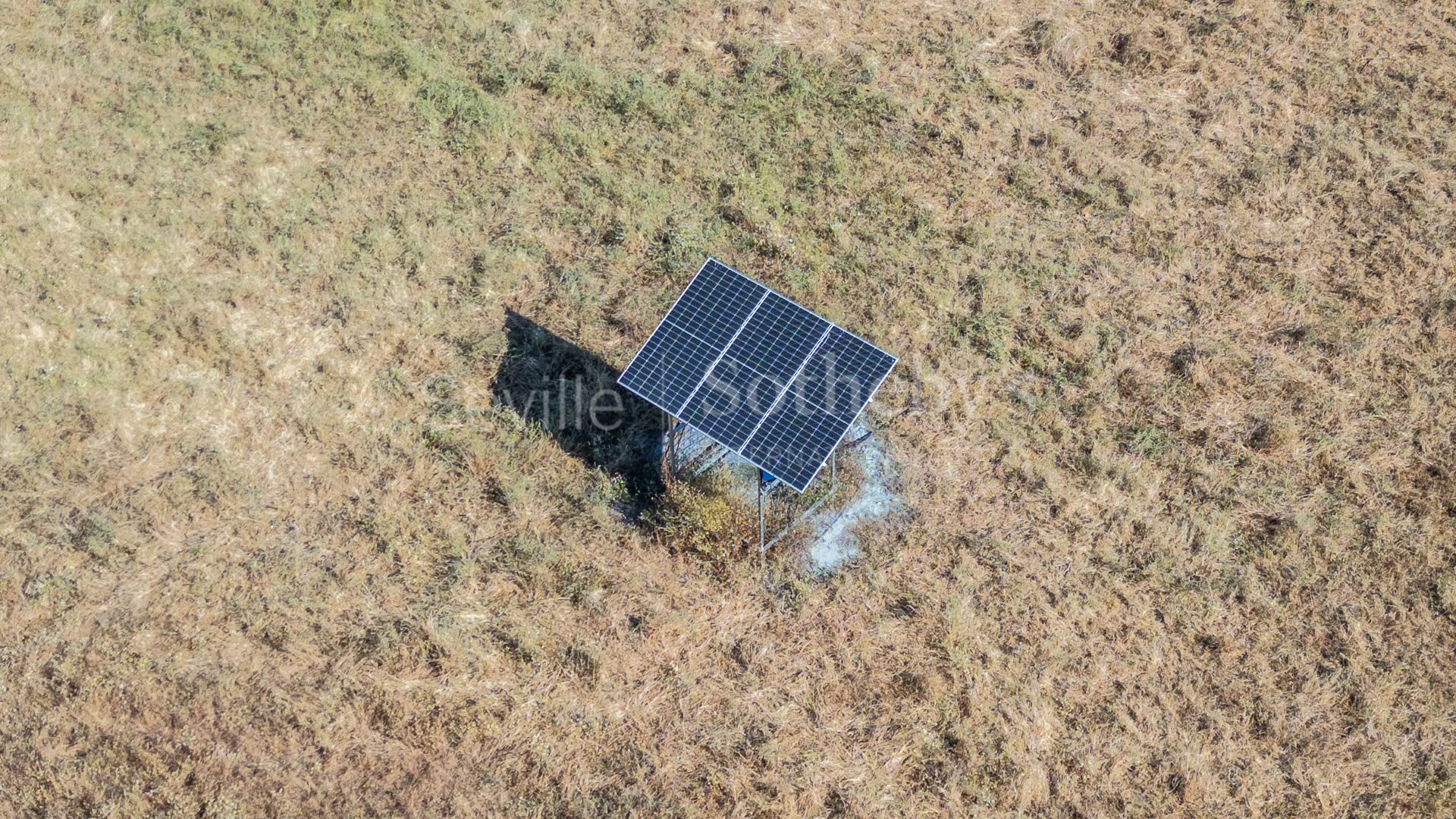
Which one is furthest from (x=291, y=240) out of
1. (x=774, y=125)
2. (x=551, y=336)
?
(x=774, y=125)

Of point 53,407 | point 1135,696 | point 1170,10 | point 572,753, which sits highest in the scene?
point 1170,10

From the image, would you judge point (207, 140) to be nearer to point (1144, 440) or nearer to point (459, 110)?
point (459, 110)

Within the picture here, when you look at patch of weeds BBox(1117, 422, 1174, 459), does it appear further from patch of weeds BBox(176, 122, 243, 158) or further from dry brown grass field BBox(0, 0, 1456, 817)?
patch of weeds BBox(176, 122, 243, 158)

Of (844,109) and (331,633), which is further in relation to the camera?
(844,109)

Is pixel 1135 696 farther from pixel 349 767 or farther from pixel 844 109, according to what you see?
pixel 844 109

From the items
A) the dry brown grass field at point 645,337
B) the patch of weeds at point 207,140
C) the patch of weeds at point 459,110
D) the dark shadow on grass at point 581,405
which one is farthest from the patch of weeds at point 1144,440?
the patch of weeds at point 207,140

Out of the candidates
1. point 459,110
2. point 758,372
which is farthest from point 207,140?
point 758,372

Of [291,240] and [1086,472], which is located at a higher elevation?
[1086,472]
